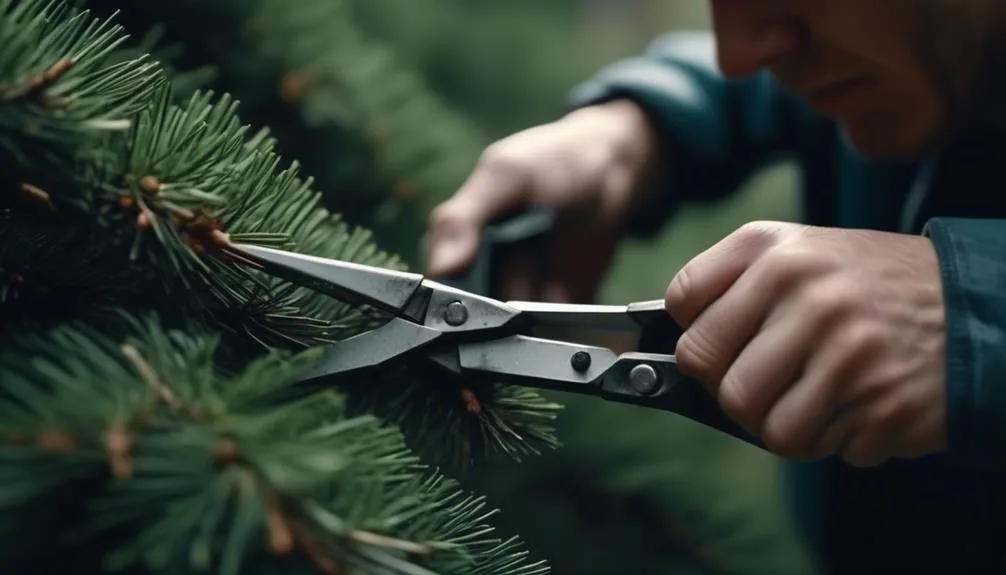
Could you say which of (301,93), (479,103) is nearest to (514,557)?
(301,93)

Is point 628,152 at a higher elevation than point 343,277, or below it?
higher

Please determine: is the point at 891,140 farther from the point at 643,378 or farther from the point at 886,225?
the point at 643,378

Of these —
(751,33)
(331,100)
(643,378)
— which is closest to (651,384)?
(643,378)

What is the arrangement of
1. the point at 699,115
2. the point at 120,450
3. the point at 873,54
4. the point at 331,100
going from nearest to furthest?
the point at 120,450 < the point at 873,54 < the point at 331,100 < the point at 699,115

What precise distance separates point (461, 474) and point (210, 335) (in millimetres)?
138

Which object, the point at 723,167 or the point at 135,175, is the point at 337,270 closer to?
the point at 135,175

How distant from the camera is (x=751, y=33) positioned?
556mm

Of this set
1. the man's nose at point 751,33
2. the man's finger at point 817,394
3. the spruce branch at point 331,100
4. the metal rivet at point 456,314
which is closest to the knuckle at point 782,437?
the man's finger at point 817,394

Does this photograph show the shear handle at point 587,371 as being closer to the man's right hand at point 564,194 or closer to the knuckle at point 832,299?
the knuckle at point 832,299

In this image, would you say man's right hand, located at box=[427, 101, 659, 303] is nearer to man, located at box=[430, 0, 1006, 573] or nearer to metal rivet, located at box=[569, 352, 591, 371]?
man, located at box=[430, 0, 1006, 573]

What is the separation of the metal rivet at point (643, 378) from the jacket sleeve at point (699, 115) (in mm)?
396

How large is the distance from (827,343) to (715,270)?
0.05 metres

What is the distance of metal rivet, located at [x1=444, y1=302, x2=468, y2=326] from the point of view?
0.43m

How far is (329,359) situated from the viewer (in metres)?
0.40
